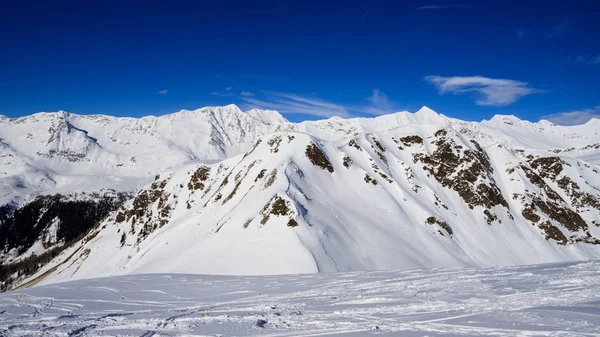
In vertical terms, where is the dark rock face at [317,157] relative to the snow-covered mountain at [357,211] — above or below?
above

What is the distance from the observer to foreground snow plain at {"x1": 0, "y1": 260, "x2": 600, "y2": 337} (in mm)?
8766

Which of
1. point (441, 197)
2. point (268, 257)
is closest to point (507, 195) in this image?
point (441, 197)

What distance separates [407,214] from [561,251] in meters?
34.8

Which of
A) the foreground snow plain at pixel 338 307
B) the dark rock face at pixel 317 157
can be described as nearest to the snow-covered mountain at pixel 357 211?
the dark rock face at pixel 317 157

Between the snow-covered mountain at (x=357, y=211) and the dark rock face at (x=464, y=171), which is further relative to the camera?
the dark rock face at (x=464, y=171)

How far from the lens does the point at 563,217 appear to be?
75.3m

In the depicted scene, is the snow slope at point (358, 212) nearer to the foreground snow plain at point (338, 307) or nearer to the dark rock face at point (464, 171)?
the dark rock face at point (464, 171)

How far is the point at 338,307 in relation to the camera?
11.5m

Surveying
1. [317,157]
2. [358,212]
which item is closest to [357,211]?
[358,212]

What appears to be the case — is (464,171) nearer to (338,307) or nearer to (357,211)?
(357,211)

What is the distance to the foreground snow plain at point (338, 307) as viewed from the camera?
8766 mm

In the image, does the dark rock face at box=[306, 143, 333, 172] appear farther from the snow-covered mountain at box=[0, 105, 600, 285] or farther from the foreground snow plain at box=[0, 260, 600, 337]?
the foreground snow plain at box=[0, 260, 600, 337]

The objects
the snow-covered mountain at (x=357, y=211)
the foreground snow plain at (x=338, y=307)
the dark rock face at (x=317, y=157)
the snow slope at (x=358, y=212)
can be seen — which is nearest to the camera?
the foreground snow plain at (x=338, y=307)

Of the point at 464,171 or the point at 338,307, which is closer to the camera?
the point at 338,307
